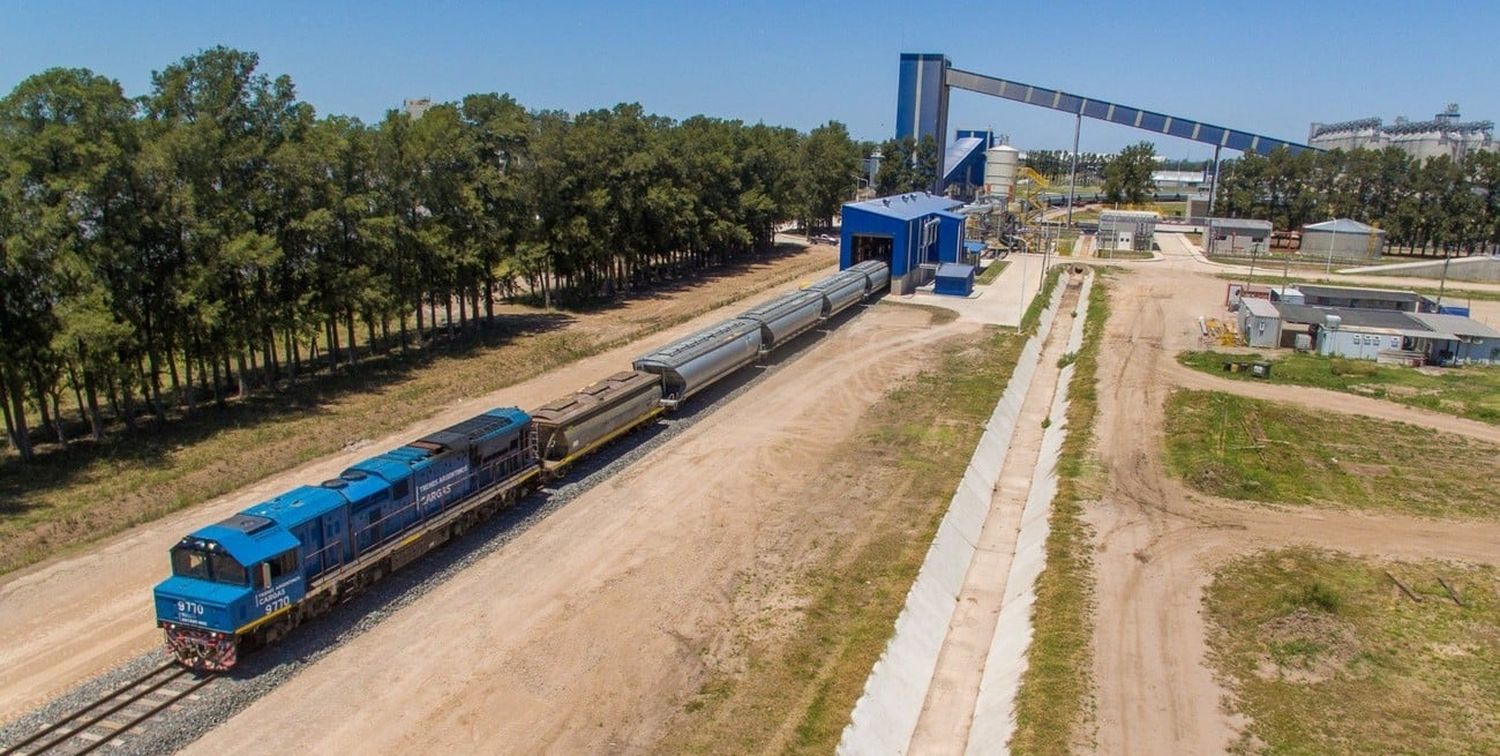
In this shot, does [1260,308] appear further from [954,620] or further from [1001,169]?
[1001,169]

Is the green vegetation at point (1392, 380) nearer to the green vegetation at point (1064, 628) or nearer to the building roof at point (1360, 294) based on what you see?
the building roof at point (1360, 294)

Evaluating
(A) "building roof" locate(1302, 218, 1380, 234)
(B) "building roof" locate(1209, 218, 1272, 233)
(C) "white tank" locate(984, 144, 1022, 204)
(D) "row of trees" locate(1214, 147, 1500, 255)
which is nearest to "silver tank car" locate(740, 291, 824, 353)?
(B) "building roof" locate(1209, 218, 1272, 233)

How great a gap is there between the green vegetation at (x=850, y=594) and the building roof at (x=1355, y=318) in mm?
26592

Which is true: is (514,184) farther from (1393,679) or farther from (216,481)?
(1393,679)

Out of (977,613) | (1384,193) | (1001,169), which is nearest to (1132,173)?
(1001,169)

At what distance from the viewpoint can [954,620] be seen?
24750 millimetres

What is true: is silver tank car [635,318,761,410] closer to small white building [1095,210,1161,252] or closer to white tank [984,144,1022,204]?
small white building [1095,210,1161,252]

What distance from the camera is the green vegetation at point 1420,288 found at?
76625 mm

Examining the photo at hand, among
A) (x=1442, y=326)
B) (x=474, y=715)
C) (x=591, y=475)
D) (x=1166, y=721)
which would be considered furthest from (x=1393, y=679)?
(x=1442, y=326)

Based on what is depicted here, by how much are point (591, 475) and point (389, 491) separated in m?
9.60

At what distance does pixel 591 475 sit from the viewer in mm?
32438

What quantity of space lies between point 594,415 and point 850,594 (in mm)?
12658

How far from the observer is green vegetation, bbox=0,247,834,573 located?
92.7 feet

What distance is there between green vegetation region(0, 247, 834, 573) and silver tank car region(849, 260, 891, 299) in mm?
18375
